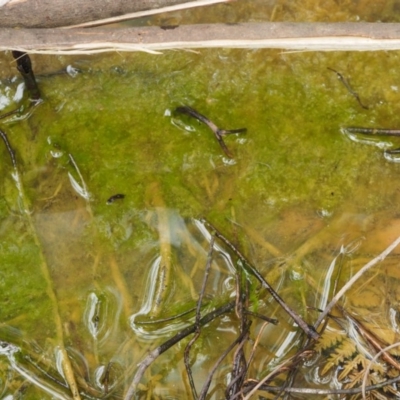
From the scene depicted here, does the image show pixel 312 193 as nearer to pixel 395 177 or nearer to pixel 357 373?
pixel 395 177

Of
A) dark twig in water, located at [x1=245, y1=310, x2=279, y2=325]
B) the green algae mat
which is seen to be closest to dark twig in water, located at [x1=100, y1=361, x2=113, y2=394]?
the green algae mat

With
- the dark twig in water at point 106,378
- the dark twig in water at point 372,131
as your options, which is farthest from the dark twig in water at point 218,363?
the dark twig in water at point 372,131

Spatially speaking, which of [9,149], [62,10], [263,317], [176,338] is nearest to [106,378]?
[176,338]

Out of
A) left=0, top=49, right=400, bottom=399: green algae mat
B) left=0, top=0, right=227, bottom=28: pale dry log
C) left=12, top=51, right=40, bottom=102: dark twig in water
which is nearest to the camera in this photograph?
left=0, top=0, right=227, bottom=28: pale dry log

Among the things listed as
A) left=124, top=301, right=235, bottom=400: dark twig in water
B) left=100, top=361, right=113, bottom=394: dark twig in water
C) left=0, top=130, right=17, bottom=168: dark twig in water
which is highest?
left=0, top=130, right=17, bottom=168: dark twig in water

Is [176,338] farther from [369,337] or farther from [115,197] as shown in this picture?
[369,337]

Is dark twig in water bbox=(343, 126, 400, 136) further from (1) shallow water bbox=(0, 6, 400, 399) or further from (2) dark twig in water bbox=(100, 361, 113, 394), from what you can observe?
(2) dark twig in water bbox=(100, 361, 113, 394)

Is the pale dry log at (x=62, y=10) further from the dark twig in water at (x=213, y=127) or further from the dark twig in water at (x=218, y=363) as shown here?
the dark twig in water at (x=218, y=363)
